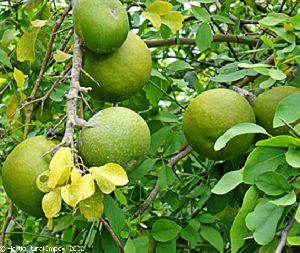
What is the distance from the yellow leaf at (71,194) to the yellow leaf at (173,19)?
0.62 meters

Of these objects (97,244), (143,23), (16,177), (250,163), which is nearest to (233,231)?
(250,163)

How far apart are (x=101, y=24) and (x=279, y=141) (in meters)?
0.48

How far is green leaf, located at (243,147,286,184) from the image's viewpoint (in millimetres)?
1107

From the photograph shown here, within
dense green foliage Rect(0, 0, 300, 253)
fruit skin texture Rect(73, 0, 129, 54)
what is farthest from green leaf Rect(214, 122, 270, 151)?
fruit skin texture Rect(73, 0, 129, 54)

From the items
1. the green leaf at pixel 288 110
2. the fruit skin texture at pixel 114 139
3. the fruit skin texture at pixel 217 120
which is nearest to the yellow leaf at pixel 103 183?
the fruit skin texture at pixel 114 139

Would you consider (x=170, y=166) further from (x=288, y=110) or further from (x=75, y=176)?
(x=75, y=176)

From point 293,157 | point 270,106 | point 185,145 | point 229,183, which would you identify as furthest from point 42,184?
point 185,145

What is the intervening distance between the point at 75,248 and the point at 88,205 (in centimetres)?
66

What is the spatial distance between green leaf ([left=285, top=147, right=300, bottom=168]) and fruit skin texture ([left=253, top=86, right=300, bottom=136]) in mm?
428

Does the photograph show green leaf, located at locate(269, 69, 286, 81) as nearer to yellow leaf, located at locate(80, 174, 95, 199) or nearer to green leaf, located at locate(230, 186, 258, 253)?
green leaf, located at locate(230, 186, 258, 253)

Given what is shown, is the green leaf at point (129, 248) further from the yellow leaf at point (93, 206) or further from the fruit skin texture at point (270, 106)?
the fruit skin texture at point (270, 106)

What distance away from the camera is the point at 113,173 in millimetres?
1082

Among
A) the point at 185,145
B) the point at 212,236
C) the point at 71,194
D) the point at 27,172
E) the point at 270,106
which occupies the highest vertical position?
the point at 71,194

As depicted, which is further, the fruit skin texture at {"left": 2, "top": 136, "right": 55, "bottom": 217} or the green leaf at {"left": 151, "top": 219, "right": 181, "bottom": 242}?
the green leaf at {"left": 151, "top": 219, "right": 181, "bottom": 242}
